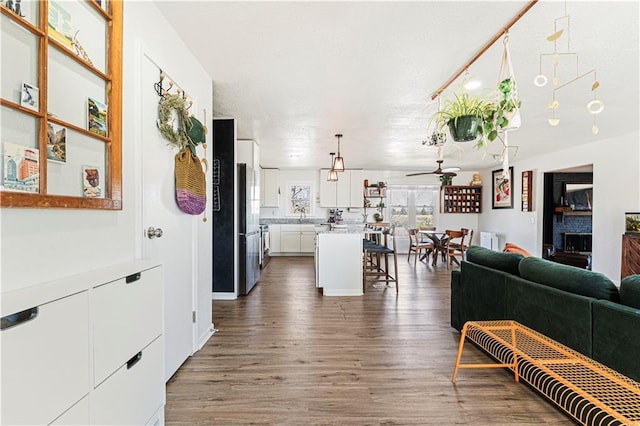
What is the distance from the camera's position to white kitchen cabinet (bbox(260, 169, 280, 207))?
7.65 meters

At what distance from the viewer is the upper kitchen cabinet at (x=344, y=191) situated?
25.4 feet

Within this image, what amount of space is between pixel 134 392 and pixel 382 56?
105 inches

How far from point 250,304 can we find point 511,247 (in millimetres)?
3633

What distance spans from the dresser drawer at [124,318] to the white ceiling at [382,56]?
167 cm

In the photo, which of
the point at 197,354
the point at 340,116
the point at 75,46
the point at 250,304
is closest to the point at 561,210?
the point at 340,116

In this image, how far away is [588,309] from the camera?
5.28ft

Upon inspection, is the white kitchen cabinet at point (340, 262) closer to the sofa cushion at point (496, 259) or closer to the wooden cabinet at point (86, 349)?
the sofa cushion at point (496, 259)

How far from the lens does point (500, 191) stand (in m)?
7.20

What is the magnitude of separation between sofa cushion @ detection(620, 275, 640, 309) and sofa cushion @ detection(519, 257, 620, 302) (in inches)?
2.1

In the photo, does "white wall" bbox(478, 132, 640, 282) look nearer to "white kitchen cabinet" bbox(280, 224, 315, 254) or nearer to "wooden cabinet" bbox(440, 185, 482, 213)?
"wooden cabinet" bbox(440, 185, 482, 213)

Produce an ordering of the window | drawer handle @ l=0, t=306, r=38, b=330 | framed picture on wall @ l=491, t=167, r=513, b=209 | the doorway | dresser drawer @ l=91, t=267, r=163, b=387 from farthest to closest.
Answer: the window → framed picture on wall @ l=491, t=167, r=513, b=209 → the doorway → dresser drawer @ l=91, t=267, r=163, b=387 → drawer handle @ l=0, t=306, r=38, b=330

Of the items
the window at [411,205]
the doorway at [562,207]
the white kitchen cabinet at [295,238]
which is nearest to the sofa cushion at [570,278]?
the doorway at [562,207]

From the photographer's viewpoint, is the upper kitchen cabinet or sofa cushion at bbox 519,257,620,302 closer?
sofa cushion at bbox 519,257,620,302

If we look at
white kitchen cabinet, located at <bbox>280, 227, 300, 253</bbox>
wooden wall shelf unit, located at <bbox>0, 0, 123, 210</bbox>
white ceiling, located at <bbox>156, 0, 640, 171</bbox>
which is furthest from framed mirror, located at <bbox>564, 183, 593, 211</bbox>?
wooden wall shelf unit, located at <bbox>0, 0, 123, 210</bbox>
